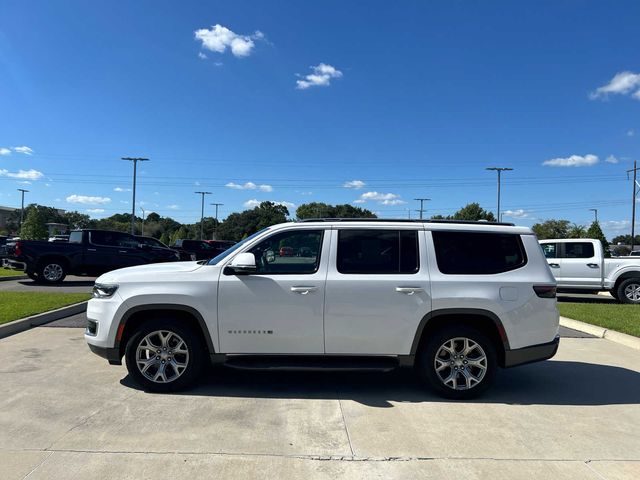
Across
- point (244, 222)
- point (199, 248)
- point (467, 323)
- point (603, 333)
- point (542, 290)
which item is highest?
point (244, 222)

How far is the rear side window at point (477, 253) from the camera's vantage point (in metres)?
5.32

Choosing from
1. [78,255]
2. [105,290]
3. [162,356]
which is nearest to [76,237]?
[78,255]

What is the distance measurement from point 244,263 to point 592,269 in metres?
12.2

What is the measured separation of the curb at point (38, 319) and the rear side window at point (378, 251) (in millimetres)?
5742

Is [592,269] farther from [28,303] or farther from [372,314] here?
[28,303]

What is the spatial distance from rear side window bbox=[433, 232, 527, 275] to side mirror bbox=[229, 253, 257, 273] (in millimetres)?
1960

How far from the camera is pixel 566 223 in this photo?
3748 inches

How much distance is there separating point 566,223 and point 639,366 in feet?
323

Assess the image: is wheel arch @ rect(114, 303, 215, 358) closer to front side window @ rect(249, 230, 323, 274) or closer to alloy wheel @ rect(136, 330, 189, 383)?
alloy wheel @ rect(136, 330, 189, 383)

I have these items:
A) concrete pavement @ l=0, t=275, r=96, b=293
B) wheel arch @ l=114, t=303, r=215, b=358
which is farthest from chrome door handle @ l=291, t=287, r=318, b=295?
concrete pavement @ l=0, t=275, r=96, b=293

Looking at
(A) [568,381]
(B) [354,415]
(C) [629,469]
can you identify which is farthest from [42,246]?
(C) [629,469]

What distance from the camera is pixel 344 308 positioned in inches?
202

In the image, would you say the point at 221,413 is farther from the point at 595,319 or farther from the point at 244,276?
the point at 595,319

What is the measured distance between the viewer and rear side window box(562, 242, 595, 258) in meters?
14.1
